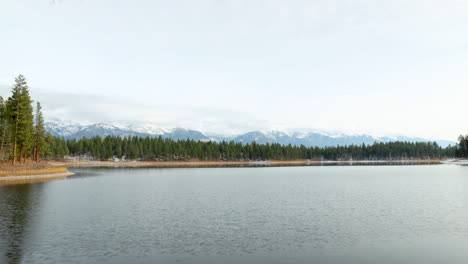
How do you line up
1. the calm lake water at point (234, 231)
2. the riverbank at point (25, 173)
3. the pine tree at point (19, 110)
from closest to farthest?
1. the calm lake water at point (234, 231)
2. the riverbank at point (25, 173)
3. the pine tree at point (19, 110)

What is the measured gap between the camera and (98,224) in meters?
31.1

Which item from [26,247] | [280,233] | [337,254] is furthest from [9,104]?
[337,254]

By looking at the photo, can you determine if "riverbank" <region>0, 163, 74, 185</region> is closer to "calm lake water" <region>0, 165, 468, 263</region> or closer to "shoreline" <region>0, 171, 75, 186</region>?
"shoreline" <region>0, 171, 75, 186</region>

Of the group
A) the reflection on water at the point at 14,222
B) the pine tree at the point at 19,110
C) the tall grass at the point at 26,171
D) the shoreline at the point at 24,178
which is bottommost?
the reflection on water at the point at 14,222

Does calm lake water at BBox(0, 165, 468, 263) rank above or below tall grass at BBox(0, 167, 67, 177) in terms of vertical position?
below

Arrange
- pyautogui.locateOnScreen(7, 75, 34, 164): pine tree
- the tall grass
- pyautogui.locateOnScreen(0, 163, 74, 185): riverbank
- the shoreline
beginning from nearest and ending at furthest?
1. the shoreline
2. pyautogui.locateOnScreen(0, 163, 74, 185): riverbank
3. the tall grass
4. pyautogui.locateOnScreen(7, 75, 34, 164): pine tree

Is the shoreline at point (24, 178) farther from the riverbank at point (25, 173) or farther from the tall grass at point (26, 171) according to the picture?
the tall grass at point (26, 171)

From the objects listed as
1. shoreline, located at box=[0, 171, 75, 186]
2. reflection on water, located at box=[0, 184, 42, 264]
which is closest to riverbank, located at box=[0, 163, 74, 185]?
shoreline, located at box=[0, 171, 75, 186]

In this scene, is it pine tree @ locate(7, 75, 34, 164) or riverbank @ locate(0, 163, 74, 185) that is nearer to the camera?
riverbank @ locate(0, 163, 74, 185)

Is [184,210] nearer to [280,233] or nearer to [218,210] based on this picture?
[218,210]

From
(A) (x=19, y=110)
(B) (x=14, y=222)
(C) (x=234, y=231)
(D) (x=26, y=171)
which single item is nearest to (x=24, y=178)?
(D) (x=26, y=171)

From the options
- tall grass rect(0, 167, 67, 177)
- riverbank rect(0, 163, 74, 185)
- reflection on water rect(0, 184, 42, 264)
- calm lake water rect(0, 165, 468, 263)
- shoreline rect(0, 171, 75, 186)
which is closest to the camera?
calm lake water rect(0, 165, 468, 263)

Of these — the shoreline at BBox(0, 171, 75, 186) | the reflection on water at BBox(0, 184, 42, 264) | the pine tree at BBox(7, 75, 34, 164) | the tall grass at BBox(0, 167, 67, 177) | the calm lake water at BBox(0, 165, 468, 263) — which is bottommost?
the calm lake water at BBox(0, 165, 468, 263)

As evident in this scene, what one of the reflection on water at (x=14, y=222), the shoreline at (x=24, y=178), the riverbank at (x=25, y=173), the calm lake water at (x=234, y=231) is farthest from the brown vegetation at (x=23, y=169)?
the calm lake water at (x=234, y=231)
